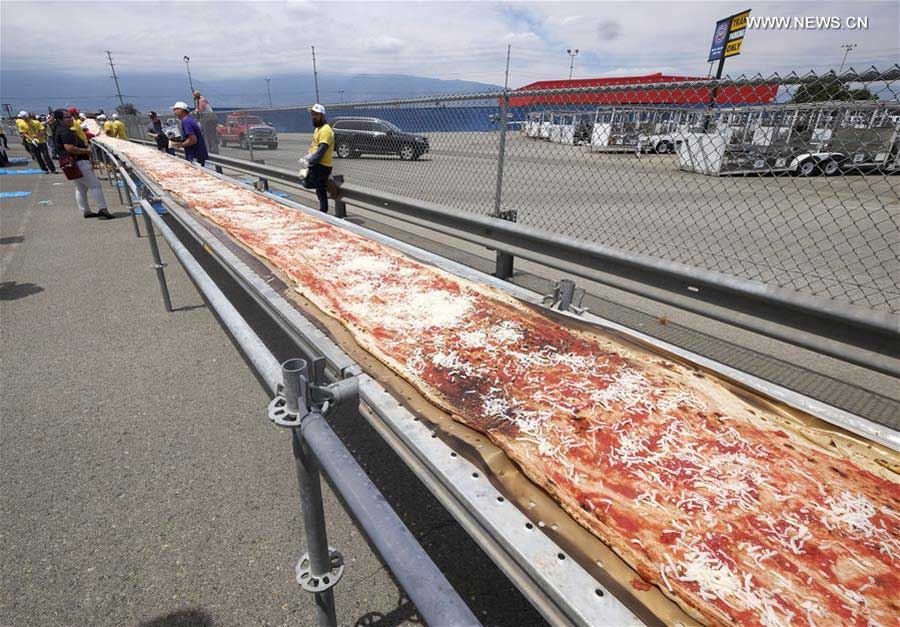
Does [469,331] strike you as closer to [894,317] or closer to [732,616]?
[732,616]

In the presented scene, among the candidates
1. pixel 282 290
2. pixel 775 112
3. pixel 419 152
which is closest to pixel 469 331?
pixel 282 290

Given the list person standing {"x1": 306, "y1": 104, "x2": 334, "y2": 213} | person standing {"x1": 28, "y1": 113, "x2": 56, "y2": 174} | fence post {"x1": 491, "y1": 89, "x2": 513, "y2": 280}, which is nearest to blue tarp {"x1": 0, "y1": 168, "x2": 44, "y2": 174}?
person standing {"x1": 28, "y1": 113, "x2": 56, "y2": 174}

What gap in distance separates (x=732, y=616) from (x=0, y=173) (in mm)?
25630

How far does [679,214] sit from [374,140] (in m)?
6.75

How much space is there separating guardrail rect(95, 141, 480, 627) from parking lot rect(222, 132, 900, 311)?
165 inches

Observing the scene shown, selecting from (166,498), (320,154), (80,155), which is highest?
(320,154)

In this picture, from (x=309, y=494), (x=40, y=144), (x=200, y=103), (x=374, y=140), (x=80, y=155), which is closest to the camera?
(x=309, y=494)

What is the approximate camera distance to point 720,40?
30531 mm

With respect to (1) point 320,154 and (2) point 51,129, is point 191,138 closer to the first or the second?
(1) point 320,154

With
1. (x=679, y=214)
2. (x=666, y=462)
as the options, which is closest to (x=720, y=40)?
(x=679, y=214)

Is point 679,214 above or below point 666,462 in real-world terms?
below

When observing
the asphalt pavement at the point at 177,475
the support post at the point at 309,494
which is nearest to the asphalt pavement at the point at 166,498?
the asphalt pavement at the point at 177,475

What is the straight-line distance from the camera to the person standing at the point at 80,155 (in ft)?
27.3

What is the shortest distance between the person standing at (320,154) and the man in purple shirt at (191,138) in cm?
413
